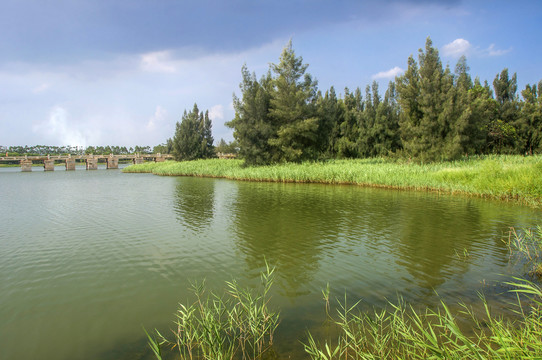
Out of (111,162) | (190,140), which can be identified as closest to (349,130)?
(190,140)

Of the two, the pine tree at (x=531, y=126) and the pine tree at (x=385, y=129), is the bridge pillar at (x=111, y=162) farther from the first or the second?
the pine tree at (x=531, y=126)

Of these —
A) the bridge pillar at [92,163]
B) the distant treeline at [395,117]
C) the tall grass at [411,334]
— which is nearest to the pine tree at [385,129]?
the distant treeline at [395,117]

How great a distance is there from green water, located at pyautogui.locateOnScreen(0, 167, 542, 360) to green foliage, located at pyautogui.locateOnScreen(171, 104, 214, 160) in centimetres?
4763

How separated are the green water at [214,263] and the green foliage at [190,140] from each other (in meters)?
47.6

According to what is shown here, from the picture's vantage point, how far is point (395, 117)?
44.1m

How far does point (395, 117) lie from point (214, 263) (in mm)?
42735

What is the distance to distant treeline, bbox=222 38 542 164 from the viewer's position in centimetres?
3141

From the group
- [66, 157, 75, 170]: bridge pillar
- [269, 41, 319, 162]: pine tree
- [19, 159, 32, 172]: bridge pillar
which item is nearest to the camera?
[269, 41, 319, 162]: pine tree

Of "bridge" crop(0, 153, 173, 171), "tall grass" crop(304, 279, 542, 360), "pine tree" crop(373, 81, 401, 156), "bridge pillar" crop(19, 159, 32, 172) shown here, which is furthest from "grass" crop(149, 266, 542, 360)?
"bridge pillar" crop(19, 159, 32, 172)

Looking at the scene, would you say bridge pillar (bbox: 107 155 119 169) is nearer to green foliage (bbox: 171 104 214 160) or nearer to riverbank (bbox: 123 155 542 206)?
green foliage (bbox: 171 104 214 160)

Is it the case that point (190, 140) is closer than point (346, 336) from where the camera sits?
No

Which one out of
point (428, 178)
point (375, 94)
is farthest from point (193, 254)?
point (375, 94)

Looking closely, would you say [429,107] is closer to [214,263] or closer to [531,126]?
[531,126]

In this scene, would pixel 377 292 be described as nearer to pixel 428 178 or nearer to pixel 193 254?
pixel 193 254
